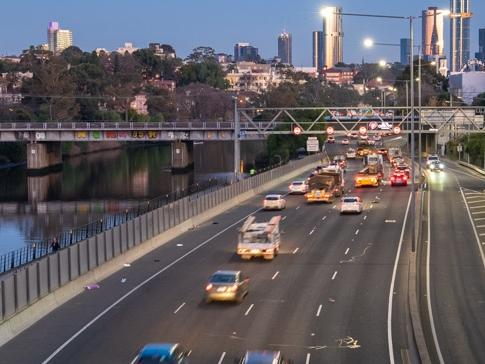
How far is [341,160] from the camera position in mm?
118188

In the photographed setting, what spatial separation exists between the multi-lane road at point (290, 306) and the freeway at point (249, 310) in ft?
0.13

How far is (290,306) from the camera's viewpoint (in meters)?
33.4

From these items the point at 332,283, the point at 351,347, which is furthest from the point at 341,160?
the point at 351,347

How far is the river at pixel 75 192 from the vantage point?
72.6 m

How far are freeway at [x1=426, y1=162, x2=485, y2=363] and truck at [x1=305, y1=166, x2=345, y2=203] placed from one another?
23.5ft

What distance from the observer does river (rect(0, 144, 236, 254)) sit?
72.6 meters

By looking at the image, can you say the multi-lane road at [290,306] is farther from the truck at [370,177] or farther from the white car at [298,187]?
the truck at [370,177]

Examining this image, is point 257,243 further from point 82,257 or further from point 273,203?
point 273,203

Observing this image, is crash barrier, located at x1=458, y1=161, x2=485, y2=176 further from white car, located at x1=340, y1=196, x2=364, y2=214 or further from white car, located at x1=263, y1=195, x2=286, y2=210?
white car, located at x1=340, y1=196, x2=364, y2=214

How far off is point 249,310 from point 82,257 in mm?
7624

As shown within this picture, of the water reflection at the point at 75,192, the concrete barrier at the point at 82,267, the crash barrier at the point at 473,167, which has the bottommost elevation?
the water reflection at the point at 75,192

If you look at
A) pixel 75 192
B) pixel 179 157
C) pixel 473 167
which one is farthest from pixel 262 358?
pixel 179 157

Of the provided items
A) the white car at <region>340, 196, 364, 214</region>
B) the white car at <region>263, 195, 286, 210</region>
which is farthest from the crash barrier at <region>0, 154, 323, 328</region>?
the white car at <region>340, 196, 364, 214</region>

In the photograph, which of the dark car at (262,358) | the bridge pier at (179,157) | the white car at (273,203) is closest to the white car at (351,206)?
the white car at (273,203)
